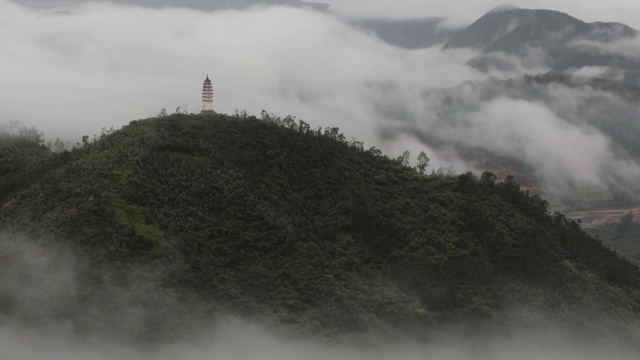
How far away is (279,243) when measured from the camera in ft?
253

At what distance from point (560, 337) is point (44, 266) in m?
53.9

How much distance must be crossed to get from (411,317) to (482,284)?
11058 mm

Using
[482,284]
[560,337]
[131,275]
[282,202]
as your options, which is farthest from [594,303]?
[131,275]

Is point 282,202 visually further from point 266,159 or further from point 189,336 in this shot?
point 189,336

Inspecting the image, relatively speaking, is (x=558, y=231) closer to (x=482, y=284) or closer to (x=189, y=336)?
(x=482, y=284)

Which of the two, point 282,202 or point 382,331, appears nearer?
point 382,331

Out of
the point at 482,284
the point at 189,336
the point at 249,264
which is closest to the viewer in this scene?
the point at 189,336

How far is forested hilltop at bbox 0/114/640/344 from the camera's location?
66.4 meters

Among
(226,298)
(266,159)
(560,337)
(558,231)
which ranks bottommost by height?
(560,337)

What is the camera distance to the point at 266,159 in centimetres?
8769

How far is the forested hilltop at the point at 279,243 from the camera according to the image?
2616 inches

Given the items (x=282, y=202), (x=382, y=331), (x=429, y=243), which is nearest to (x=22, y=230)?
(x=282, y=202)

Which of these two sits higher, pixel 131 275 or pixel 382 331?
pixel 131 275

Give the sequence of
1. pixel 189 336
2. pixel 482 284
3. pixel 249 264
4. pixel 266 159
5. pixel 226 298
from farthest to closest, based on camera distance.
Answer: pixel 266 159 < pixel 482 284 < pixel 249 264 < pixel 226 298 < pixel 189 336
